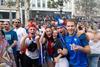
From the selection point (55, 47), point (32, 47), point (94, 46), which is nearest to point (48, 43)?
point (32, 47)

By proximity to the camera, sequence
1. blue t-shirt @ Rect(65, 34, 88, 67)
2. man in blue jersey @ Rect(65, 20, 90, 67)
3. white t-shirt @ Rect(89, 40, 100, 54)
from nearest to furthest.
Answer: man in blue jersey @ Rect(65, 20, 90, 67)
blue t-shirt @ Rect(65, 34, 88, 67)
white t-shirt @ Rect(89, 40, 100, 54)

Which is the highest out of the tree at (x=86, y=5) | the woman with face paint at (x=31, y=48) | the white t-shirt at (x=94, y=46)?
the white t-shirt at (x=94, y=46)

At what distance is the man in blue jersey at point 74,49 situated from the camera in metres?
6.90

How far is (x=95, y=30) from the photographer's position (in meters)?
8.49

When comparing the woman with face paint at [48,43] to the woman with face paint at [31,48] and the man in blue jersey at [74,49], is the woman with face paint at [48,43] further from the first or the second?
the man in blue jersey at [74,49]

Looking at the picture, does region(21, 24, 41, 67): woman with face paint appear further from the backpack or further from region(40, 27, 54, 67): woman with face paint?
region(40, 27, 54, 67): woman with face paint

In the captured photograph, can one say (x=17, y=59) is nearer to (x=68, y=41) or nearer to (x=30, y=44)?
(x=30, y=44)

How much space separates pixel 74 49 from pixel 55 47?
1573mm

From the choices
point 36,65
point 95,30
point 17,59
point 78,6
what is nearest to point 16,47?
point 17,59

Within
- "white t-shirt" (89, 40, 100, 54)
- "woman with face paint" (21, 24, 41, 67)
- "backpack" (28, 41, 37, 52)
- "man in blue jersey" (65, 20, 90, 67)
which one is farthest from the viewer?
"backpack" (28, 41, 37, 52)

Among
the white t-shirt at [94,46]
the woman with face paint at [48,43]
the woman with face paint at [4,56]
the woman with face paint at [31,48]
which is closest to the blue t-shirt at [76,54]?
the white t-shirt at [94,46]

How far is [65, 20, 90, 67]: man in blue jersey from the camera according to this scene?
6895 mm

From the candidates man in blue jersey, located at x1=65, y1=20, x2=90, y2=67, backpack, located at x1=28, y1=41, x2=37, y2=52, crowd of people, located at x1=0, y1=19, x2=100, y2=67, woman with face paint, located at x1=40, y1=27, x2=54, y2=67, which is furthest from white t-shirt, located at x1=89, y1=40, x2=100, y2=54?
backpack, located at x1=28, y1=41, x2=37, y2=52

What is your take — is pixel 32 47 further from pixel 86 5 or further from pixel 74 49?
pixel 86 5
